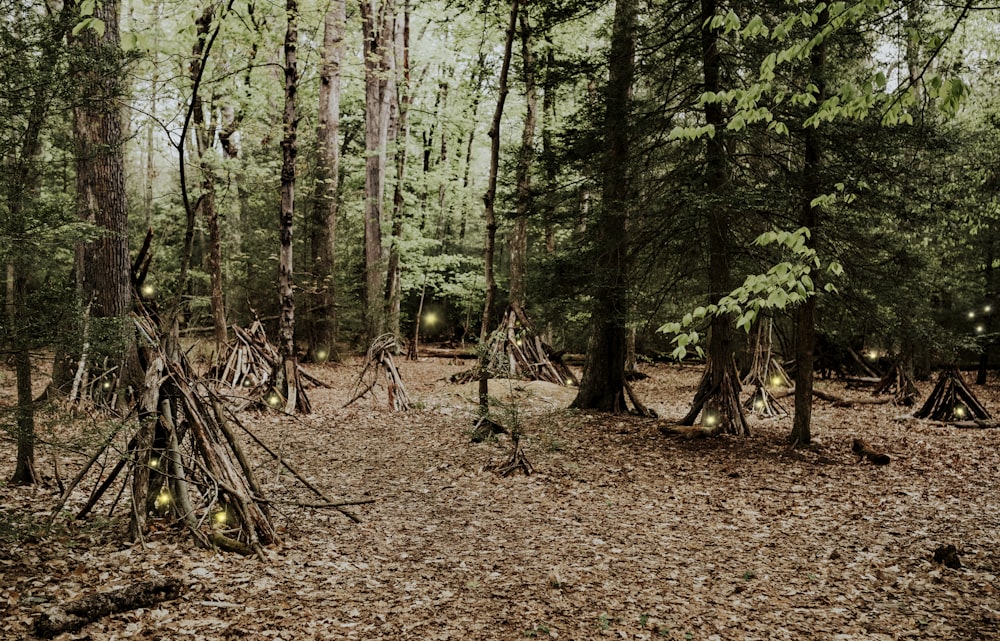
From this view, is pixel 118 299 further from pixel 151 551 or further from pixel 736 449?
pixel 736 449

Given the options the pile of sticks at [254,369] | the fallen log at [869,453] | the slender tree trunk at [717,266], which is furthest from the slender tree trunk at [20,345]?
the fallen log at [869,453]

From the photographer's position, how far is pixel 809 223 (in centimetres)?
794

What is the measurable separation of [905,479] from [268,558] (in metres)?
7.05

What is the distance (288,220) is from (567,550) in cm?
683

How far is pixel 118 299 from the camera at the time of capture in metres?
7.88

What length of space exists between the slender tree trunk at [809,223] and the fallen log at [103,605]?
7.32 m

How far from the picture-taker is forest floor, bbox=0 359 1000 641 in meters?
3.78

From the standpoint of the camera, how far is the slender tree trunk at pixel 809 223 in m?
7.59

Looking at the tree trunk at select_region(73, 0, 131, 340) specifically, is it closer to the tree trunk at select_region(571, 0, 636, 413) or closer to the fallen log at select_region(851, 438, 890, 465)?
the tree trunk at select_region(571, 0, 636, 413)

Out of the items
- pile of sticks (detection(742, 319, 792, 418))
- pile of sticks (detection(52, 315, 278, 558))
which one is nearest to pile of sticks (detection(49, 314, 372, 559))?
pile of sticks (detection(52, 315, 278, 558))

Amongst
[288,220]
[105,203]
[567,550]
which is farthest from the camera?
[288,220]

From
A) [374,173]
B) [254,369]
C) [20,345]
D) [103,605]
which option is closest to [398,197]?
[374,173]

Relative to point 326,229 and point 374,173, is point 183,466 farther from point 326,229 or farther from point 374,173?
point 374,173

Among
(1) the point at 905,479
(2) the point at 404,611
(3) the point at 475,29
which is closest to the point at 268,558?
(2) the point at 404,611
